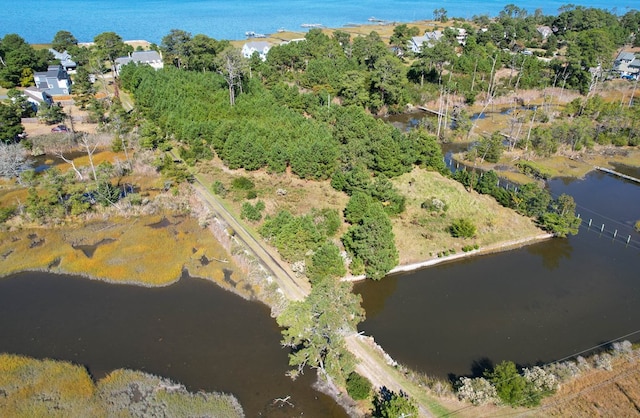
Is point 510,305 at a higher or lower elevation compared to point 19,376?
higher

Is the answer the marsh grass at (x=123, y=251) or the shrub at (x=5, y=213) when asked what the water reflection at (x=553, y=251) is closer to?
the marsh grass at (x=123, y=251)

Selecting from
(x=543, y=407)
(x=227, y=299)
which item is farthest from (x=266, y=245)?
(x=543, y=407)

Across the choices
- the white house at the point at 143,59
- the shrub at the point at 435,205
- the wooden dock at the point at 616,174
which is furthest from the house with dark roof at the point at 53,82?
the wooden dock at the point at 616,174

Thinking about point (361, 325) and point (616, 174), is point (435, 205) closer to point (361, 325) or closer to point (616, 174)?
point (361, 325)

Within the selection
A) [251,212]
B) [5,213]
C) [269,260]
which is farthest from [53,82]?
[269,260]

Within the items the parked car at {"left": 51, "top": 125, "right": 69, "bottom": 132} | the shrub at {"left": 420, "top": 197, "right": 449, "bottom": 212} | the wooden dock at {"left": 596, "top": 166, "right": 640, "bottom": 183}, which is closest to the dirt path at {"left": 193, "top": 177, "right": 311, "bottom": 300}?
the shrub at {"left": 420, "top": 197, "right": 449, "bottom": 212}

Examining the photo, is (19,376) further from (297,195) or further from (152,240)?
(297,195)
